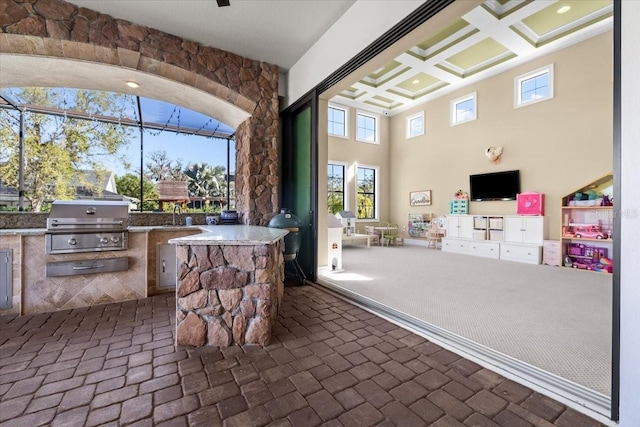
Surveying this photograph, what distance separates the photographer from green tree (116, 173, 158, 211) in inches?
174

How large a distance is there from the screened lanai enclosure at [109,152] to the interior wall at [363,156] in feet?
15.9

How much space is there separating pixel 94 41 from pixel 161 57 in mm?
A: 696

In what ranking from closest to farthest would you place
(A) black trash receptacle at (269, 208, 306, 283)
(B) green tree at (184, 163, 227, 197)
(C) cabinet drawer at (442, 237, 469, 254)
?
1. (A) black trash receptacle at (269, 208, 306, 283)
2. (B) green tree at (184, 163, 227, 197)
3. (C) cabinet drawer at (442, 237, 469, 254)

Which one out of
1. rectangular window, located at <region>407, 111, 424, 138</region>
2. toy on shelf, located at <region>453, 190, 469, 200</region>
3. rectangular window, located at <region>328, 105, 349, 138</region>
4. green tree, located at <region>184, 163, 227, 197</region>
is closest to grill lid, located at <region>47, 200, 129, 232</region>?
green tree, located at <region>184, 163, 227, 197</region>

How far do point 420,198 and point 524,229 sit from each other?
3329 millimetres

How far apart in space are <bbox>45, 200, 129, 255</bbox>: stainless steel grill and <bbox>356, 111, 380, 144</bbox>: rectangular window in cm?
796

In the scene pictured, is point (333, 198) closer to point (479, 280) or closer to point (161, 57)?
point (479, 280)

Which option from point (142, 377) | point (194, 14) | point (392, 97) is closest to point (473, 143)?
point (392, 97)

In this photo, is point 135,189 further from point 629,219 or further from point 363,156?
point 363,156

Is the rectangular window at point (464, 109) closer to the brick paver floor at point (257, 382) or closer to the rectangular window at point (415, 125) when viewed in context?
the rectangular window at point (415, 125)

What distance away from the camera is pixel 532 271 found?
16.8 ft

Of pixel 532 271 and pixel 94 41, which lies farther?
pixel 532 271

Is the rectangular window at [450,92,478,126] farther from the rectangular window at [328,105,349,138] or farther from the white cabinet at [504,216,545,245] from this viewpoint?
the rectangular window at [328,105,349,138]

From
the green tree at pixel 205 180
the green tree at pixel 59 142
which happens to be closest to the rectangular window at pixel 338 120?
the green tree at pixel 205 180
